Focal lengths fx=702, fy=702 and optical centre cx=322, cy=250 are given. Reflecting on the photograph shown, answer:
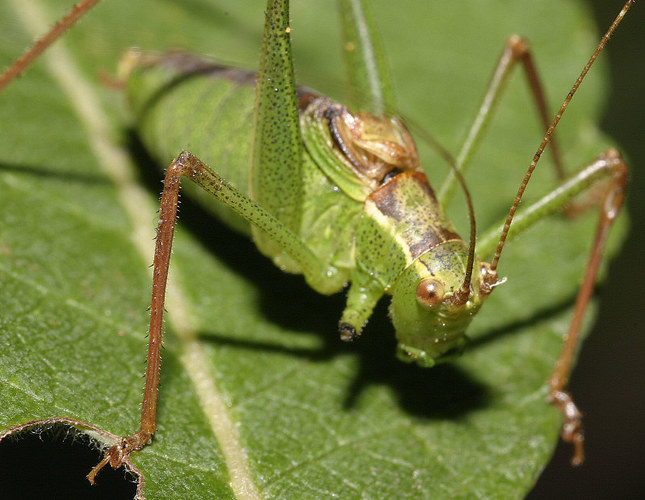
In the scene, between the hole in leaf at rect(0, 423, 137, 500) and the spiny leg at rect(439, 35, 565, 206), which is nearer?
the hole in leaf at rect(0, 423, 137, 500)

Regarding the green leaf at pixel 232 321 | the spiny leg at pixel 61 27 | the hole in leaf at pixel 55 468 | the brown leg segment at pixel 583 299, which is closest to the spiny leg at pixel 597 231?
the brown leg segment at pixel 583 299

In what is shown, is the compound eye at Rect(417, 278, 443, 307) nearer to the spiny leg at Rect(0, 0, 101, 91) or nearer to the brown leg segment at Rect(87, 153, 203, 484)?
the brown leg segment at Rect(87, 153, 203, 484)

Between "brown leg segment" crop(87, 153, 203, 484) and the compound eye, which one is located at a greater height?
the compound eye

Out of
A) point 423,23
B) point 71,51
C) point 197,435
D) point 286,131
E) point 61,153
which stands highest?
point 423,23

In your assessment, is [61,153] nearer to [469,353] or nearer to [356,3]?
Result: [356,3]

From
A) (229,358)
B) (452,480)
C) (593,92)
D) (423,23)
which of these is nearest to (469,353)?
(452,480)

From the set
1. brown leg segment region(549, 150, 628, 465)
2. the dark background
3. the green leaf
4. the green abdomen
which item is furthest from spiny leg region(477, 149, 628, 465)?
the green abdomen
